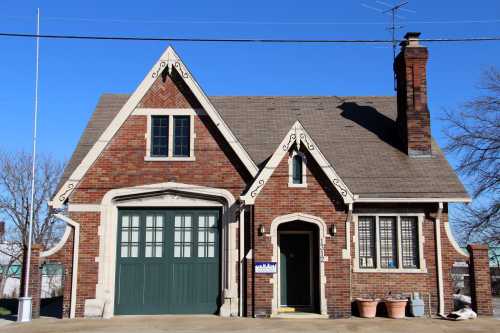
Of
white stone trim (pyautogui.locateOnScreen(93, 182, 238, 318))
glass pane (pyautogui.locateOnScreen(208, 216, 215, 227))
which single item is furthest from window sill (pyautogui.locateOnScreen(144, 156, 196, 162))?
glass pane (pyautogui.locateOnScreen(208, 216, 215, 227))

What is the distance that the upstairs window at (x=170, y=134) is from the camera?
59.4 feet

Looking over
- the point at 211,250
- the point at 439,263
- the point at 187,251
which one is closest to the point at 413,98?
the point at 439,263

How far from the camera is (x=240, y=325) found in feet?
50.0

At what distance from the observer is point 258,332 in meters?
14.1

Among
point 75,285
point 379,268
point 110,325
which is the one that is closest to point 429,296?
point 379,268

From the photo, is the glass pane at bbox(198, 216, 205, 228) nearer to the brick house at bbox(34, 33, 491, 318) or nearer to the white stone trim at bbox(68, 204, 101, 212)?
the brick house at bbox(34, 33, 491, 318)

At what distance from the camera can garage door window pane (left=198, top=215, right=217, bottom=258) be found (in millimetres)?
17734

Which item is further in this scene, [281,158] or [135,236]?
[135,236]

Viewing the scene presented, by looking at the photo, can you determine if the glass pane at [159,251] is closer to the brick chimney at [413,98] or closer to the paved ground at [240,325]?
the paved ground at [240,325]

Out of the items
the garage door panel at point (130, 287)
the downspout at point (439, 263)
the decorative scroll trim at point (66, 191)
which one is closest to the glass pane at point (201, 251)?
the garage door panel at point (130, 287)

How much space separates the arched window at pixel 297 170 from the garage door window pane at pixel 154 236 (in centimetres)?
430

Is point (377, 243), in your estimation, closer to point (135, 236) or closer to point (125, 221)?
point (135, 236)

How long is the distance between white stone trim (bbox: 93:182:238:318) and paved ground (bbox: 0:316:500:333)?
73cm

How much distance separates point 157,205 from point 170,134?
2.29m
